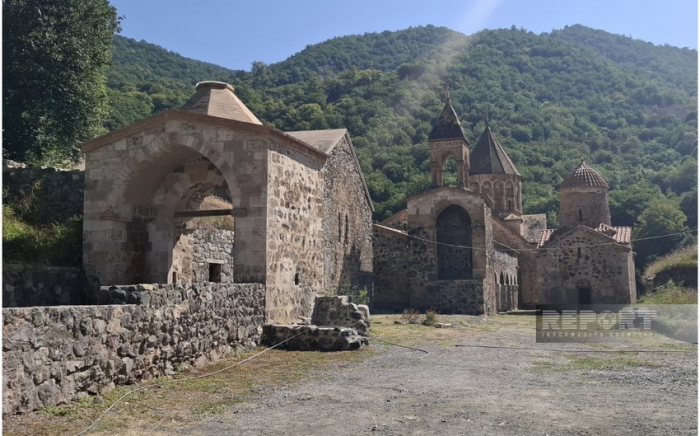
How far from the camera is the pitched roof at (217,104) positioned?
14.0 metres

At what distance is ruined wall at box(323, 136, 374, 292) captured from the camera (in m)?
18.5

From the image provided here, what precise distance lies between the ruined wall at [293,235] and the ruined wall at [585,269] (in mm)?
17237

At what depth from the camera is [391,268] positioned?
2530 centimetres

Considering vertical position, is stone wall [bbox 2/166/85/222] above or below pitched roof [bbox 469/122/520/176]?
below

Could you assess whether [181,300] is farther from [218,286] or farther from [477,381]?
[477,381]

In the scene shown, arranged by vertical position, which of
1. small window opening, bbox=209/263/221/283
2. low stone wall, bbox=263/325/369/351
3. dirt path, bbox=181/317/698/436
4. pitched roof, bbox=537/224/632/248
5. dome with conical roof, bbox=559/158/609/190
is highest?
dome with conical roof, bbox=559/158/609/190

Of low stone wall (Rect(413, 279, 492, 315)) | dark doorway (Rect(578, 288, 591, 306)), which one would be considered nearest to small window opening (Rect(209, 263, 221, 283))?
low stone wall (Rect(413, 279, 492, 315))

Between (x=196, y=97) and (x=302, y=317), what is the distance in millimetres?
5747

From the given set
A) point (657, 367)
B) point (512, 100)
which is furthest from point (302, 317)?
point (512, 100)

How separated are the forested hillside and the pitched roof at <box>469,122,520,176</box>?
43.7ft

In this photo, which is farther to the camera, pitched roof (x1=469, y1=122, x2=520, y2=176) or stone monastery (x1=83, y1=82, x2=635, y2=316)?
pitched roof (x1=469, y1=122, x2=520, y2=176)

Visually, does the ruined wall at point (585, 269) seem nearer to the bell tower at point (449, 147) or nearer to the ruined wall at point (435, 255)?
the ruined wall at point (435, 255)

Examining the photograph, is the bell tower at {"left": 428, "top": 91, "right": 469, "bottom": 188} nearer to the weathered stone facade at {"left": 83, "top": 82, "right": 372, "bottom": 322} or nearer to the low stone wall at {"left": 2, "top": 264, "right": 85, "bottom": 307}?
the weathered stone facade at {"left": 83, "top": 82, "right": 372, "bottom": 322}

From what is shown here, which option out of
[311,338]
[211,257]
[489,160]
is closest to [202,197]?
[211,257]
